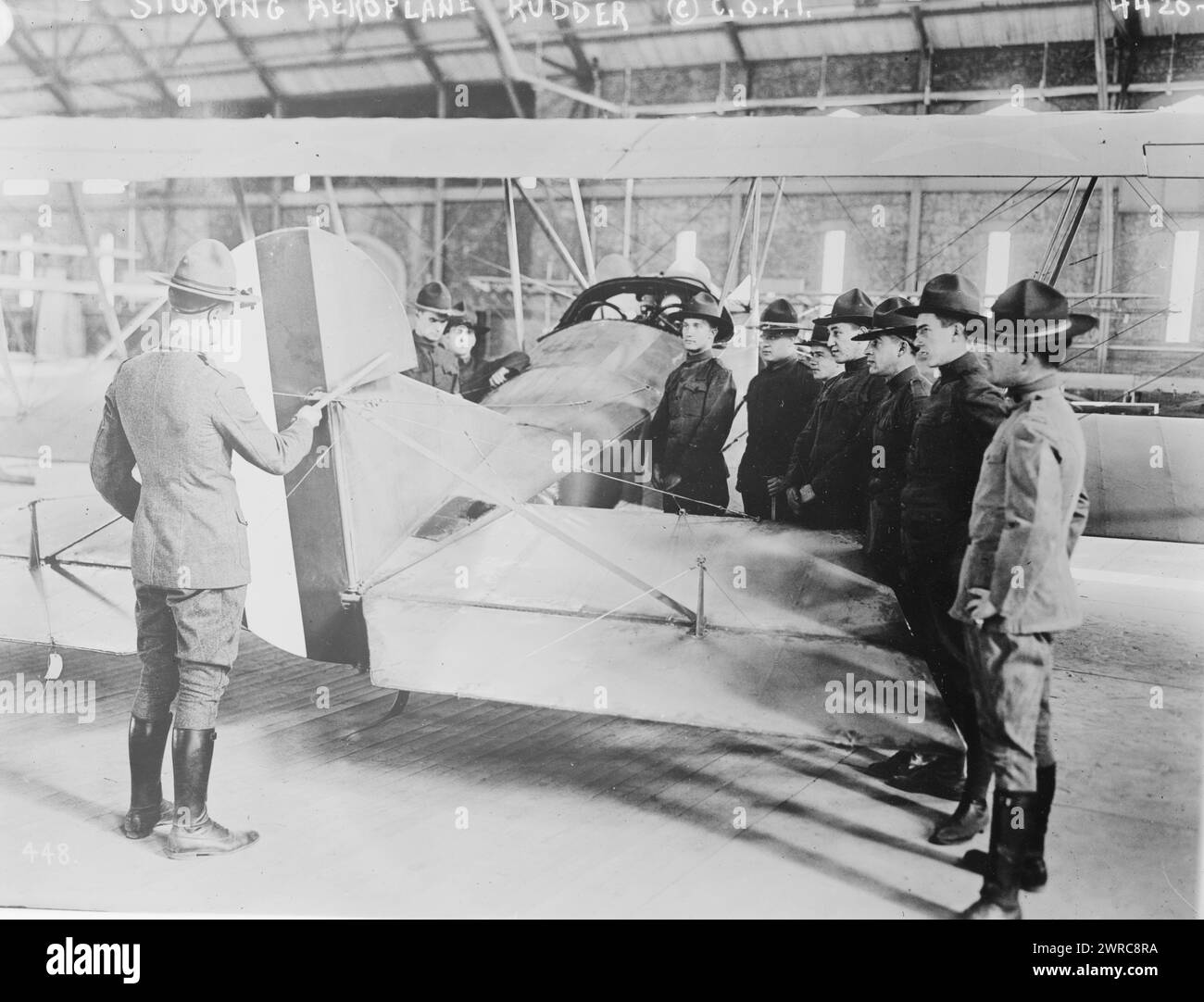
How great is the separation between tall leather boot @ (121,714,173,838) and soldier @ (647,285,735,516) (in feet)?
8.95

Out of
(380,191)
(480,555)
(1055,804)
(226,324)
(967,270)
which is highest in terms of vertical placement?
(380,191)

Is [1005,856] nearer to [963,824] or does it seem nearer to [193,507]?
[963,824]

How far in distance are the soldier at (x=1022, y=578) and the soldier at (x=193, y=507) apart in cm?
216

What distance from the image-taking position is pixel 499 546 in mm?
3795

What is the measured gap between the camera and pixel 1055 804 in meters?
3.63

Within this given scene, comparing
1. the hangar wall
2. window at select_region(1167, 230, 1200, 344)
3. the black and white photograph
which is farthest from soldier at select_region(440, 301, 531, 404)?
window at select_region(1167, 230, 1200, 344)

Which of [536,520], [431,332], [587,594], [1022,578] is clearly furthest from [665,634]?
[431,332]

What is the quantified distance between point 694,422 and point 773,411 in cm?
48

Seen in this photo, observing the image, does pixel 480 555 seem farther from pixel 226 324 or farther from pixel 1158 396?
pixel 1158 396

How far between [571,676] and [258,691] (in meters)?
2.20

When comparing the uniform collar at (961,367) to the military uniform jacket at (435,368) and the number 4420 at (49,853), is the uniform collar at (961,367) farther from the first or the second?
the military uniform jacket at (435,368)

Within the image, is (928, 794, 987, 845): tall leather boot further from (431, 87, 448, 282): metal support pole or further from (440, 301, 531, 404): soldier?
(431, 87, 448, 282): metal support pole
